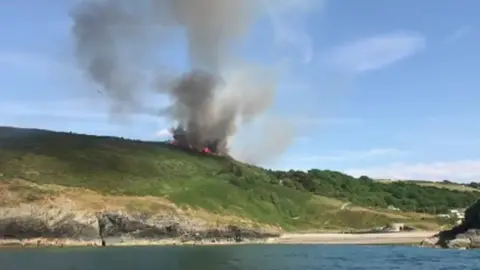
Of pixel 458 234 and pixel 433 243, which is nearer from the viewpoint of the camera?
pixel 458 234

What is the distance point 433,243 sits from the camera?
19725 cm

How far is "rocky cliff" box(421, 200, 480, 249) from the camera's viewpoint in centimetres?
16950

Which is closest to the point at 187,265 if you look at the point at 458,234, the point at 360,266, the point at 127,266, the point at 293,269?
the point at 127,266

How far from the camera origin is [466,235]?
173 m

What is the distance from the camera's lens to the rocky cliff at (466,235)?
6673 inches

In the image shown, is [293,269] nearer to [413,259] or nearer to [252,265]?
[252,265]

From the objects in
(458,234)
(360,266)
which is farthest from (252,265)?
(458,234)

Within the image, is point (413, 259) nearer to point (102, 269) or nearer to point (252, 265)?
point (252, 265)

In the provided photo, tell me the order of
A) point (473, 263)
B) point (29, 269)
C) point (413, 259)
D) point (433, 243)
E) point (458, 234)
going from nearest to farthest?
point (29, 269) < point (473, 263) < point (413, 259) < point (458, 234) < point (433, 243)

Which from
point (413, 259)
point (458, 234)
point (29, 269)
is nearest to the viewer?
point (29, 269)

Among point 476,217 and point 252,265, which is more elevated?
point 476,217

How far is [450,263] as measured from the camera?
117688 millimetres

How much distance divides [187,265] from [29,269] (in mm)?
27729

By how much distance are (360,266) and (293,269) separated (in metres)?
15.5
